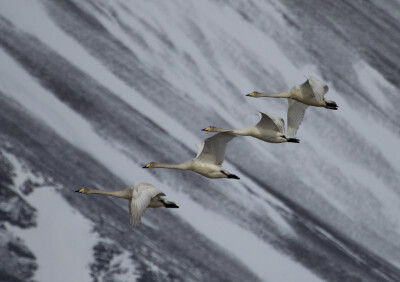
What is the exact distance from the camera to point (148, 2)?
75.5 ft

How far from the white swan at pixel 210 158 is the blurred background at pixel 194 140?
6.27 metres

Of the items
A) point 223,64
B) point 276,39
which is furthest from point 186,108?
point 276,39

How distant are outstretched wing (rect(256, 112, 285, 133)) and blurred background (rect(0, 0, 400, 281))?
6794 mm

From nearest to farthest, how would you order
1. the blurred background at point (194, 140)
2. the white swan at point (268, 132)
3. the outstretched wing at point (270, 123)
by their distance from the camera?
the outstretched wing at point (270, 123) → the white swan at point (268, 132) → the blurred background at point (194, 140)

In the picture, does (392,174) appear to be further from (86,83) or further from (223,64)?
(86,83)

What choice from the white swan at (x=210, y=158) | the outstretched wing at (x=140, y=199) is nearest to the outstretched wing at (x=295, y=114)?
the white swan at (x=210, y=158)

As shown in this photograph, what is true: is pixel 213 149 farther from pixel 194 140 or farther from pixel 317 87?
pixel 194 140

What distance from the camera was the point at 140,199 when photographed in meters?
11.2

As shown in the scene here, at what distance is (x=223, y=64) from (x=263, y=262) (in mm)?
5103

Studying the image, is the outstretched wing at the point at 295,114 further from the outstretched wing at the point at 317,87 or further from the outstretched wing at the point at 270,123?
the outstretched wing at the point at 317,87

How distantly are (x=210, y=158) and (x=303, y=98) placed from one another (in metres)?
1.47

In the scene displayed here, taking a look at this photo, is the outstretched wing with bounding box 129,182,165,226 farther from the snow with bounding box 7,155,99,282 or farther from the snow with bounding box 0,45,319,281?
the snow with bounding box 0,45,319,281

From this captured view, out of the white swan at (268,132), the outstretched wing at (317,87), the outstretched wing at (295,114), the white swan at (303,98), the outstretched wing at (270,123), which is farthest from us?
the outstretched wing at (295,114)

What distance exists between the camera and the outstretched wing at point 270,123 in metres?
12.0
